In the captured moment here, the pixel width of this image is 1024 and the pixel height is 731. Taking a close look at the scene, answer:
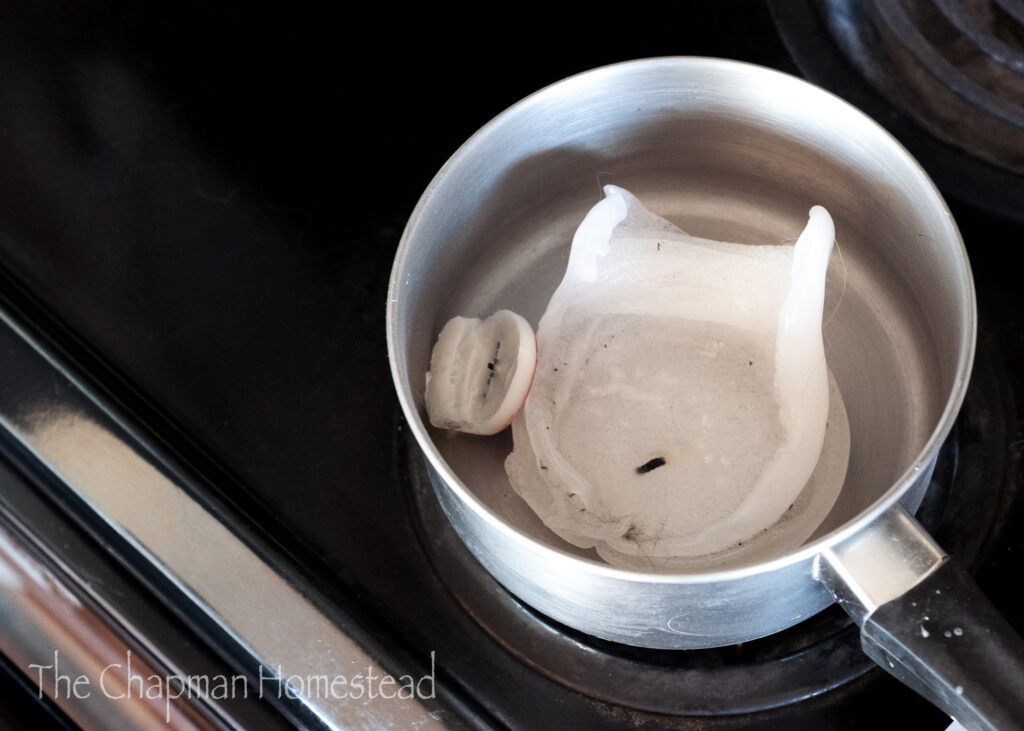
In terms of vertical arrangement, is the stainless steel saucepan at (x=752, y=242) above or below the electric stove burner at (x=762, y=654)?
above

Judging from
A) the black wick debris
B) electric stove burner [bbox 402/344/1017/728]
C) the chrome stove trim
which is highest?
the chrome stove trim

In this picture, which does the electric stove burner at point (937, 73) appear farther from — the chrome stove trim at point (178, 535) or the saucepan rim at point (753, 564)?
the chrome stove trim at point (178, 535)

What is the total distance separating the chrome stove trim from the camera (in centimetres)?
38

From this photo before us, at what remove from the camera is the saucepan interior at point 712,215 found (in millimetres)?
407

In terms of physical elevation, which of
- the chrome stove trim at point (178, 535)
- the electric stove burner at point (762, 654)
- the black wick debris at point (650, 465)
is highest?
the chrome stove trim at point (178, 535)

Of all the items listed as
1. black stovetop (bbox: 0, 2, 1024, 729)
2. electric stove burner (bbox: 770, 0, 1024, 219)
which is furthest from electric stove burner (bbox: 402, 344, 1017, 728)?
electric stove burner (bbox: 770, 0, 1024, 219)

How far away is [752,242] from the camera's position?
508mm

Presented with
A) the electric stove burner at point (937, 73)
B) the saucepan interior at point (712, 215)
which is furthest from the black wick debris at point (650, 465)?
the electric stove burner at point (937, 73)

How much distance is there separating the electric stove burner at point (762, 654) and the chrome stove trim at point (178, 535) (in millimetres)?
55

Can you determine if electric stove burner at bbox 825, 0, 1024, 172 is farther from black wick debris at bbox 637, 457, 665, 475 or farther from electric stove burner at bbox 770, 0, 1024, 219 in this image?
black wick debris at bbox 637, 457, 665, 475

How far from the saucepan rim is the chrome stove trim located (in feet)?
0.33

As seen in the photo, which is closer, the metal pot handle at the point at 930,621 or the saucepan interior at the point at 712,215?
the metal pot handle at the point at 930,621

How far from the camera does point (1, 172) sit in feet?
1.71

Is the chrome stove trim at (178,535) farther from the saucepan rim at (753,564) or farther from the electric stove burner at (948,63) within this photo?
the electric stove burner at (948,63)
